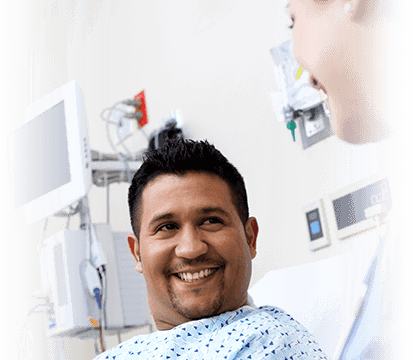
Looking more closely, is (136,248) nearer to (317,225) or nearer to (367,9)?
(317,225)

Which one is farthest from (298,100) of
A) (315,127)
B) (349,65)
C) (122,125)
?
(122,125)

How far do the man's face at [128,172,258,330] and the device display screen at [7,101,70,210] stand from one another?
803 mm

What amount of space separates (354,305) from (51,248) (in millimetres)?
1094

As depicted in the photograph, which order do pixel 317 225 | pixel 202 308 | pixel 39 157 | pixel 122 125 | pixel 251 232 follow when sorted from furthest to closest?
pixel 122 125 < pixel 39 157 < pixel 317 225 < pixel 251 232 < pixel 202 308

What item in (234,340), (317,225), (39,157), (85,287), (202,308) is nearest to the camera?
(234,340)

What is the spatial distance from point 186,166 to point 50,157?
36.7 inches

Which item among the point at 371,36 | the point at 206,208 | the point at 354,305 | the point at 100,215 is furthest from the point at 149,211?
the point at 100,215

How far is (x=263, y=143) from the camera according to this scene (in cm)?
177

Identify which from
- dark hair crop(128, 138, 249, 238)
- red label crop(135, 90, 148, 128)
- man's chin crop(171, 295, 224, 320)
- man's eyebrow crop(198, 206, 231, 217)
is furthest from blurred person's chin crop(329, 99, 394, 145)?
red label crop(135, 90, 148, 128)

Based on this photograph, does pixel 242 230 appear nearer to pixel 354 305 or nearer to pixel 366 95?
pixel 354 305

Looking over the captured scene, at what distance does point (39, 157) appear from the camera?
1.91 m

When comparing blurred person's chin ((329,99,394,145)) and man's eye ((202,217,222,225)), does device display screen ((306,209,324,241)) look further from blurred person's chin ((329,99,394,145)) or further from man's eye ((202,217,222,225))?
man's eye ((202,217,222,225))

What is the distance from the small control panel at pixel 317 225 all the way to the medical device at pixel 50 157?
77cm

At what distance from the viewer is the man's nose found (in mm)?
1012
